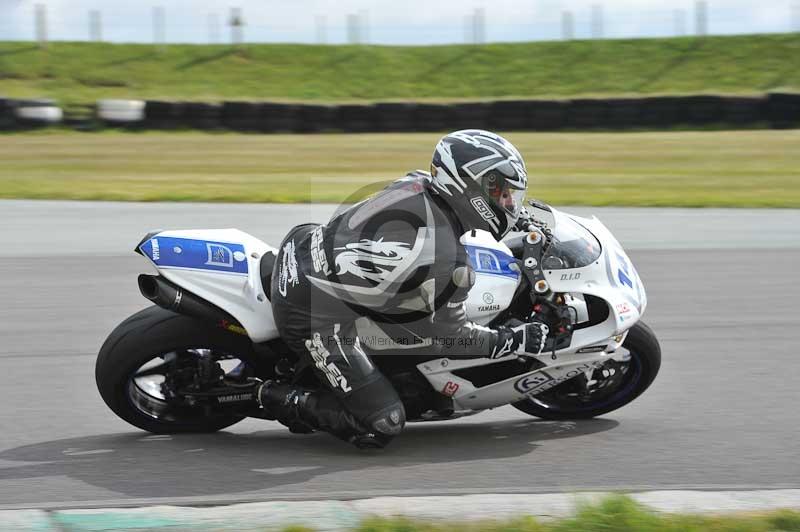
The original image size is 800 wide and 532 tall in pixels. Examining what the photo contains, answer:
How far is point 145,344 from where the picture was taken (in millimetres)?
4969

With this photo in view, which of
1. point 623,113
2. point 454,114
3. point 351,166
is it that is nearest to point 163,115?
point 454,114

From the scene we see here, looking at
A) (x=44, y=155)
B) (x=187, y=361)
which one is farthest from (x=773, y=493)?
(x=44, y=155)

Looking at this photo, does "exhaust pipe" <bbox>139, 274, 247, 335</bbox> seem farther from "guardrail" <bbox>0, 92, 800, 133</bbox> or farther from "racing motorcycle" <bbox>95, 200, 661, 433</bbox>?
"guardrail" <bbox>0, 92, 800, 133</bbox>

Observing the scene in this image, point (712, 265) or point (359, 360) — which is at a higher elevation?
point (359, 360)

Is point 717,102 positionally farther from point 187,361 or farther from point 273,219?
point 187,361

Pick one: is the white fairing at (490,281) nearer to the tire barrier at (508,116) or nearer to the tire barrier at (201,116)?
the tire barrier at (508,116)

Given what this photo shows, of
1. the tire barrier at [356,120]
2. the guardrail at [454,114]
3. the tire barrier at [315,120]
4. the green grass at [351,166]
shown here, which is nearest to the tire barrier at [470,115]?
the guardrail at [454,114]

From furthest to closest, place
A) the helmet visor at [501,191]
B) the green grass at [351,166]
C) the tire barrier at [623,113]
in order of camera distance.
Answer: the tire barrier at [623,113] < the green grass at [351,166] < the helmet visor at [501,191]

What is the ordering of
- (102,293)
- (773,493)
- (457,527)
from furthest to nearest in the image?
(102,293) < (773,493) < (457,527)

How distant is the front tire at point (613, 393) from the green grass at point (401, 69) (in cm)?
2594

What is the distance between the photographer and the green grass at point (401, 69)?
3186 cm

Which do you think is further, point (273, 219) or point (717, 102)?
point (717, 102)

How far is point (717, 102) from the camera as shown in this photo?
22.8 metres

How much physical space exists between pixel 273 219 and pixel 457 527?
833 centimetres
